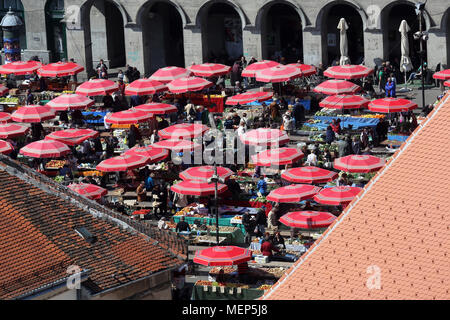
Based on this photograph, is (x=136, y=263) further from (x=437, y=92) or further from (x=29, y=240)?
(x=437, y=92)

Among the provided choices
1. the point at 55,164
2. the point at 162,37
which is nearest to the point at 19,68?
the point at 162,37

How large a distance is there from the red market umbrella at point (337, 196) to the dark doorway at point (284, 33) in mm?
29588

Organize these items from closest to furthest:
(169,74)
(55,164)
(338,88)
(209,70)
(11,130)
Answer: (55,164) → (11,130) → (338,88) → (169,74) → (209,70)

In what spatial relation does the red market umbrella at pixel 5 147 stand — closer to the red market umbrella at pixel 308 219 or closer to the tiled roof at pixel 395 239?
the red market umbrella at pixel 308 219

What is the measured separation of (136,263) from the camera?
30.5 meters

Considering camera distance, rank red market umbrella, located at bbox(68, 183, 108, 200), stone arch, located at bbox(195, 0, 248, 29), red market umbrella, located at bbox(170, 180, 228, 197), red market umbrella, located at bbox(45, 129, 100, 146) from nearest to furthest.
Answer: red market umbrella, located at bbox(68, 183, 108, 200) < red market umbrella, located at bbox(170, 180, 228, 197) < red market umbrella, located at bbox(45, 129, 100, 146) < stone arch, located at bbox(195, 0, 248, 29)

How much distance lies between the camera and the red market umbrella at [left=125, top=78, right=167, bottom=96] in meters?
58.2

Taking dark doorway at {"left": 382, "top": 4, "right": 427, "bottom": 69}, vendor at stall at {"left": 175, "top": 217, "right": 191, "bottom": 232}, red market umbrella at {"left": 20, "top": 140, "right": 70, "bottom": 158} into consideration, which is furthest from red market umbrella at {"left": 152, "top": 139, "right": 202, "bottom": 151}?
dark doorway at {"left": 382, "top": 4, "right": 427, "bottom": 69}

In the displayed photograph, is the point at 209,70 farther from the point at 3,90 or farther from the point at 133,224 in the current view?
the point at 133,224

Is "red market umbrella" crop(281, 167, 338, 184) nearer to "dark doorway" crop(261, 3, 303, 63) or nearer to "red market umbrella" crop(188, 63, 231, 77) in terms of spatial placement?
"red market umbrella" crop(188, 63, 231, 77)

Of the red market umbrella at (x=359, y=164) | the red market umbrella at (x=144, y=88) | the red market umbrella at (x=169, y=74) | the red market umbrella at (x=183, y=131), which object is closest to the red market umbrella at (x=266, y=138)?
the red market umbrella at (x=183, y=131)

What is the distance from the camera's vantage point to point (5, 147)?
4928cm

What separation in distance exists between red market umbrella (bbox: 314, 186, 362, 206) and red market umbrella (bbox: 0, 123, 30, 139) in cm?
1660

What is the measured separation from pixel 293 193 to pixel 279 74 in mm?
15908
